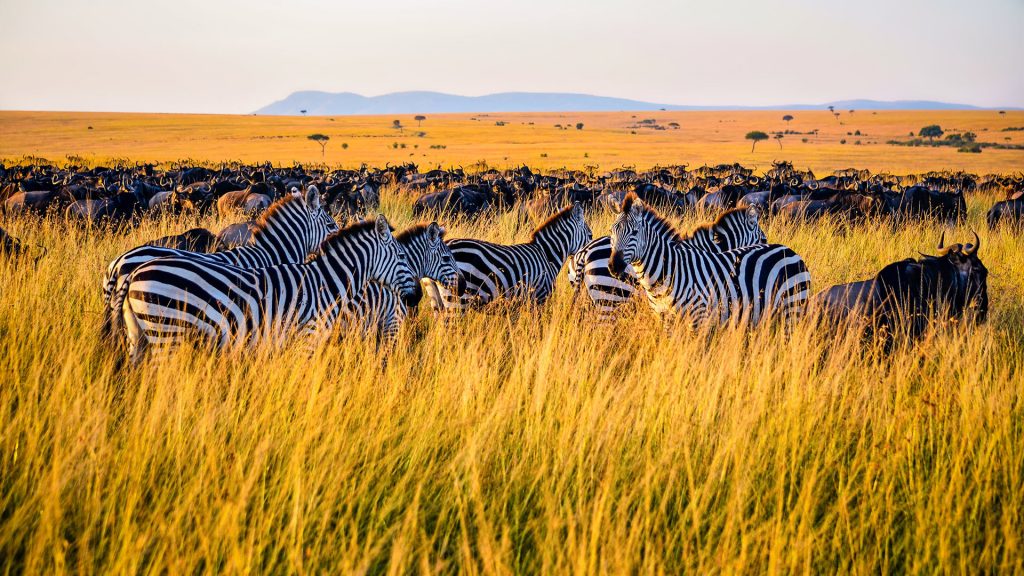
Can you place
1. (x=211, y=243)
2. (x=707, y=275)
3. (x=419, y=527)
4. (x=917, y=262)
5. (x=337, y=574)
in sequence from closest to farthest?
(x=337, y=574)
(x=419, y=527)
(x=917, y=262)
(x=707, y=275)
(x=211, y=243)

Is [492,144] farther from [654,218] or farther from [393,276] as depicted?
[393,276]

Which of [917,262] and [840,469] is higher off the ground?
[917,262]

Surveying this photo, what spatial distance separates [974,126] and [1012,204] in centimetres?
9912

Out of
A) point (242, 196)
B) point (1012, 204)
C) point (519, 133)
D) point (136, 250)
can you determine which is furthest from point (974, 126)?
point (136, 250)

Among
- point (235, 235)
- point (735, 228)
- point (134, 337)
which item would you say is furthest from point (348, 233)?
point (735, 228)

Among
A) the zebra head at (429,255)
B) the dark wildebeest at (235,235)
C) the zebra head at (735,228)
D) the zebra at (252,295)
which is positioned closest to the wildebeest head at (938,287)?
the zebra head at (735,228)

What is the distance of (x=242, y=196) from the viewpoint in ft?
51.7

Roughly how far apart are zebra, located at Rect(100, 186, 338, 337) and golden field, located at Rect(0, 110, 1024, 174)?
1582 inches

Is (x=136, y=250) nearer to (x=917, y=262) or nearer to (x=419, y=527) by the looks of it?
(x=419, y=527)

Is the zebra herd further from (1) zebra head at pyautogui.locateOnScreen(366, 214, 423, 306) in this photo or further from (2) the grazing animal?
(2) the grazing animal

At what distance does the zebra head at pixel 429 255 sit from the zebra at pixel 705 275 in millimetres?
1606

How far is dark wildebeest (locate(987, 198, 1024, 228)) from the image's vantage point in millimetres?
14441

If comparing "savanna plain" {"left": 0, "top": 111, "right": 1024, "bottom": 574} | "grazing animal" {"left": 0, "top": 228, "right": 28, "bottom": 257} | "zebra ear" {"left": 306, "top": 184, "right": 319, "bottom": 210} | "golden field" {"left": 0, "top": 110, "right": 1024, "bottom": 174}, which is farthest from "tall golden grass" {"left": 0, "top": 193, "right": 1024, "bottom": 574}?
"golden field" {"left": 0, "top": 110, "right": 1024, "bottom": 174}

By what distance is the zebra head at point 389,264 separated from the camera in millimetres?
5750
